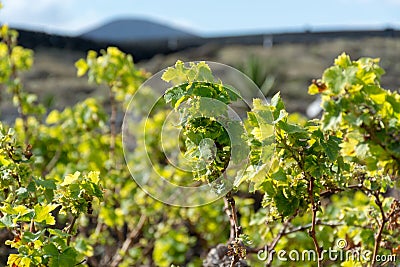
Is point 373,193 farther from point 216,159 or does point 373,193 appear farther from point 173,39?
point 173,39

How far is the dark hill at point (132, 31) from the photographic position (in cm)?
1435

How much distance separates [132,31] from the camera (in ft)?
47.8

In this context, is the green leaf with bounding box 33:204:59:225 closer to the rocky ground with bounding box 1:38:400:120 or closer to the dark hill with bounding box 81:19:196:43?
the rocky ground with bounding box 1:38:400:120

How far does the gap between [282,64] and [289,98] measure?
1955mm

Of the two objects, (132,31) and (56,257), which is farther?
(132,31)

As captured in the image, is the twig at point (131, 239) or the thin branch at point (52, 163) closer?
the twig at point (131, 239)

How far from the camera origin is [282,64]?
42.0 ft

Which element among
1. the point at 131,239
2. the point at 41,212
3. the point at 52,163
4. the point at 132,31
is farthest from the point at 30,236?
the point at 132,31

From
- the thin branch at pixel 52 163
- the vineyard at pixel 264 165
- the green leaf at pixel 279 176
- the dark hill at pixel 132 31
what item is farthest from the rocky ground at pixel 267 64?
the green leaf at pixel 279 176

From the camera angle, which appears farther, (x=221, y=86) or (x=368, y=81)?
(x=221, y=86)

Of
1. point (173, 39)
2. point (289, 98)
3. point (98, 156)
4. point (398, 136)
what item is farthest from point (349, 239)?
point (173, 39)

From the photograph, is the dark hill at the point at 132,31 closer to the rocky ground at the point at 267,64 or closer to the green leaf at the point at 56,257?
the rocky ground at the point at 267,64

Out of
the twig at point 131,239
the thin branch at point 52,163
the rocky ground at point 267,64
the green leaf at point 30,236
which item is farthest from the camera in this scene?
the rocky ground at point 267,64

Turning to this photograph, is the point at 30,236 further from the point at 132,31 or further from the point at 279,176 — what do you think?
the point at 132,31
